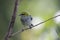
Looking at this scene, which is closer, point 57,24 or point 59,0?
point 57,24

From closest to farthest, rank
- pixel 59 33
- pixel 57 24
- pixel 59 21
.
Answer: pixel 59 33 < pixel 59 21 < pixel 57 24

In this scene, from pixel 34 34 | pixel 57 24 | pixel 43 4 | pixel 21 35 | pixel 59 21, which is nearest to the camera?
pixel 59 21

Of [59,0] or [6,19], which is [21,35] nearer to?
[6,19]

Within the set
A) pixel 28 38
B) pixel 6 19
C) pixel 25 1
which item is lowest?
pixel 28 38

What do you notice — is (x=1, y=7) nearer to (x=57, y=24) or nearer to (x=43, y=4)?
(x=43, y=4)

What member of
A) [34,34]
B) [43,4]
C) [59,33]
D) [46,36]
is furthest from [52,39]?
[43,4]

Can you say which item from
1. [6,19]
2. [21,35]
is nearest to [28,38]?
[21,35]

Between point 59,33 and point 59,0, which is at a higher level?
point 59,33
